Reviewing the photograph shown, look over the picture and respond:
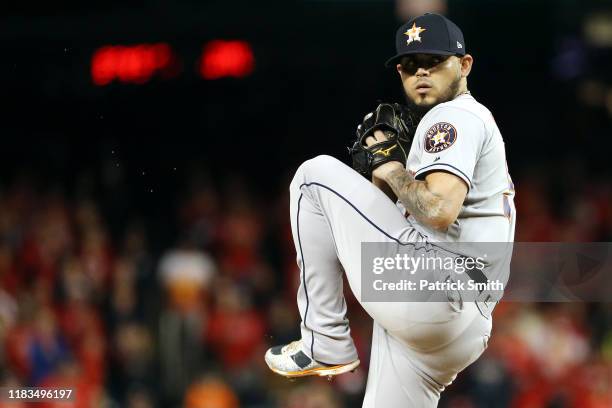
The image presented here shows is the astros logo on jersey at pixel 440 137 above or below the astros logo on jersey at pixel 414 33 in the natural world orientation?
below

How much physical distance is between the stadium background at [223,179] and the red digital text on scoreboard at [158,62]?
0.04 meters

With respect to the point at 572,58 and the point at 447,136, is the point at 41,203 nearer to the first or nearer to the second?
the point at 572,58

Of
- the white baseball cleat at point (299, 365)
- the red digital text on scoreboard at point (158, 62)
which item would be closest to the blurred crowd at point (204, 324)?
the red digital text on scoreboard at point (158, 62)

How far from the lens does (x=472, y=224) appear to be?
318 cm

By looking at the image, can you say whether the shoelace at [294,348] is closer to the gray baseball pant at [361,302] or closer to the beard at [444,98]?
the gray baseball pant at [361,302]

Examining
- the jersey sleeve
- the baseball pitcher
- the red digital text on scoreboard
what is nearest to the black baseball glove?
the baseball pitcher

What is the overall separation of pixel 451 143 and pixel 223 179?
21.3ft

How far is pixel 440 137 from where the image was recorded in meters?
3.05

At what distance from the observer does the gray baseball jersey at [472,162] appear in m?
A: 3.05

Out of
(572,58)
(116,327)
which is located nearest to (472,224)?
(116,327)

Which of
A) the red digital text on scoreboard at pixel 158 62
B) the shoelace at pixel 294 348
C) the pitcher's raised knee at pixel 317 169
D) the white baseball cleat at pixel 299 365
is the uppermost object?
the red digital text on scoreboard at pixel 158 62

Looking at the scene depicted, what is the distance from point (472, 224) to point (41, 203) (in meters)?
6.46

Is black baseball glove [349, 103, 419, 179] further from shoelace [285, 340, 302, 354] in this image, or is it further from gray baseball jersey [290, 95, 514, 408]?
shoelace [285, 340, 302, 354]

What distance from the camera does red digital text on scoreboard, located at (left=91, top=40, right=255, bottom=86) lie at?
9.44m
